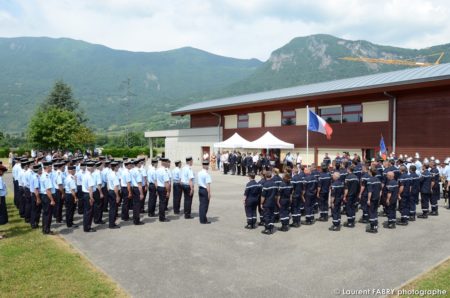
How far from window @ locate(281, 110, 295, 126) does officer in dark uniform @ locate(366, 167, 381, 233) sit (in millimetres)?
17721

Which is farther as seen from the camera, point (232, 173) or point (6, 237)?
point (232, 173)

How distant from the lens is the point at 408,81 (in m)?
19.5

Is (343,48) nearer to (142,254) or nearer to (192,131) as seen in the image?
(192,131)

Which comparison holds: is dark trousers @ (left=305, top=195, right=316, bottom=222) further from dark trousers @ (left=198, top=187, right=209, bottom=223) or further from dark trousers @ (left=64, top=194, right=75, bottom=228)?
dark trousers @ (left=64, top=194, right=75, bottom=228)

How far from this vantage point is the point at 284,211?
998 cm

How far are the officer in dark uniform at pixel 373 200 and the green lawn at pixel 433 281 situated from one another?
2868 mm

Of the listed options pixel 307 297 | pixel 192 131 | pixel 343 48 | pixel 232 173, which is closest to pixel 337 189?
pixel 307 297

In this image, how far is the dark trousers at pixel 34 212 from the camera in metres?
10.1

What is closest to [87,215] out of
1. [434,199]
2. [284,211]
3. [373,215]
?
[284,211]

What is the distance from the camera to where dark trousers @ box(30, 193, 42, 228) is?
33.1 feet

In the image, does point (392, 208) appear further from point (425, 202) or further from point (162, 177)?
point (162, 177)

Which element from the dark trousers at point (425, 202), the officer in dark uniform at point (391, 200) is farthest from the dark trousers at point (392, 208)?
the dark trousers at point (425, 202)

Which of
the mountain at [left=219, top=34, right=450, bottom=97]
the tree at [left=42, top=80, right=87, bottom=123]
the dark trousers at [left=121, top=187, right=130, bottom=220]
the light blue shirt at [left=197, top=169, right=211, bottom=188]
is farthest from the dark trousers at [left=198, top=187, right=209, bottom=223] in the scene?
the mountain at [left=219, top=34, right=450, bottom=97]

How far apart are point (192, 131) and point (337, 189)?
28370 millimetres
